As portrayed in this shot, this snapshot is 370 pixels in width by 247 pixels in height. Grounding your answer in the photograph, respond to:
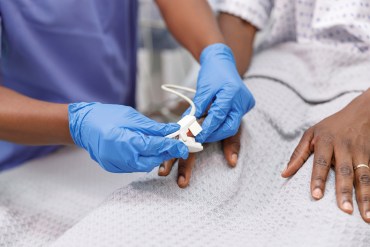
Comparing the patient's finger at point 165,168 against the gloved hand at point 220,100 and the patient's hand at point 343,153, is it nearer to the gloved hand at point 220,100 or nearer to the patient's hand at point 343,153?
the gloved hand at point 220,100

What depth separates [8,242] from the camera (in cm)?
87

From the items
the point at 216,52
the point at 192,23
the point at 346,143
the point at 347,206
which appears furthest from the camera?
the point at 192,23

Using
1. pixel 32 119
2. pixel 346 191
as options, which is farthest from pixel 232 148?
pixel 32 119

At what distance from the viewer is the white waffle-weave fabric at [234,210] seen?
2.38ft

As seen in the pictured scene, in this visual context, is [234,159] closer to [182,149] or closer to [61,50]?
[182,149]

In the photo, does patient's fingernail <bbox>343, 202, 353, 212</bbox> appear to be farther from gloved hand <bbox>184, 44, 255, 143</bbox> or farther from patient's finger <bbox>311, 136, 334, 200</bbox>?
gloved hand <bbox>184, 44, 255, 143</bbox>

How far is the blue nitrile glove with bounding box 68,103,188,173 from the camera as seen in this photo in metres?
0.78

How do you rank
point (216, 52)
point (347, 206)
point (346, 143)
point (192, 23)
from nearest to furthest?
point (347, 206)
point (346, 143)
point (216, 52)
point (192, 23)

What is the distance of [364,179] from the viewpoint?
792 millimetres

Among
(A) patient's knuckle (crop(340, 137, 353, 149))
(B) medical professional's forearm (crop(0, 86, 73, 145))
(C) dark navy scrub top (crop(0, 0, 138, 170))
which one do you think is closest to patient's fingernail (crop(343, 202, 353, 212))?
(A) patient's knuckle (crop(340, 137, 353, 149))

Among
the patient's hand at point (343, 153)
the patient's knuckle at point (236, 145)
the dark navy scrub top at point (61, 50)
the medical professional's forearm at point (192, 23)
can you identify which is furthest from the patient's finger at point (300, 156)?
the dark navy scrub top at point (61, 50)

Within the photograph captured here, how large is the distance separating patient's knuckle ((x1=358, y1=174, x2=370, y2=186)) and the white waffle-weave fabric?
5 centimetres

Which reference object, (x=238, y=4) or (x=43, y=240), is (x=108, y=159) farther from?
(x=238, y=4)

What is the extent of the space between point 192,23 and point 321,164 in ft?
1.74
